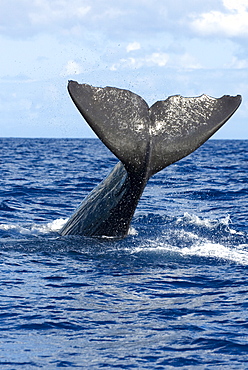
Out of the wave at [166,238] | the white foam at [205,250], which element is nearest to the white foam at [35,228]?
the wave at [166,238]

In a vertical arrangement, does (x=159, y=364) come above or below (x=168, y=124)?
below

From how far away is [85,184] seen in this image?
18438 millimetres

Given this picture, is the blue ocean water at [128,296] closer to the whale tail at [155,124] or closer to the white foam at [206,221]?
the white foam at [206,221]

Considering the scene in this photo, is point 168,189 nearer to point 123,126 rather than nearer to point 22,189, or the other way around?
point 22,189

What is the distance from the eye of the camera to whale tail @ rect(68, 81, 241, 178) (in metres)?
6.59

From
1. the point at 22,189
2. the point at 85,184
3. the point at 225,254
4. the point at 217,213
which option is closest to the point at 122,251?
the point at 225,254

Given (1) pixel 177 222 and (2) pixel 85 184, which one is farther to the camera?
(2) pixel 85 184

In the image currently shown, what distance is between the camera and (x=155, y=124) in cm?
681

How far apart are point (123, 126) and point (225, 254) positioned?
7.19 feet

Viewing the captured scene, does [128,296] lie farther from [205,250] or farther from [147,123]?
[205,250]

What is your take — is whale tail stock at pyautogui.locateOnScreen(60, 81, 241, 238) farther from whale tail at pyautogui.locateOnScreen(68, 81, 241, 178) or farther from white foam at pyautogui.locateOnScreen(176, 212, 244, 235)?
white foam at pyautogui.locateOnScreen(176, 212, 244, 235)

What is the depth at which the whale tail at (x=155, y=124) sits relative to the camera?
A: 21.6ft

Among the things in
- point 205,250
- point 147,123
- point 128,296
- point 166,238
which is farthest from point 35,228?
point 128,296

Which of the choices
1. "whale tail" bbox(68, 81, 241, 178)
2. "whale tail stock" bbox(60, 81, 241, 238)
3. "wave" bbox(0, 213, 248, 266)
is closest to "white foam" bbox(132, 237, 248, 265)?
"wave" bbox(0, 213, 248, 266)
